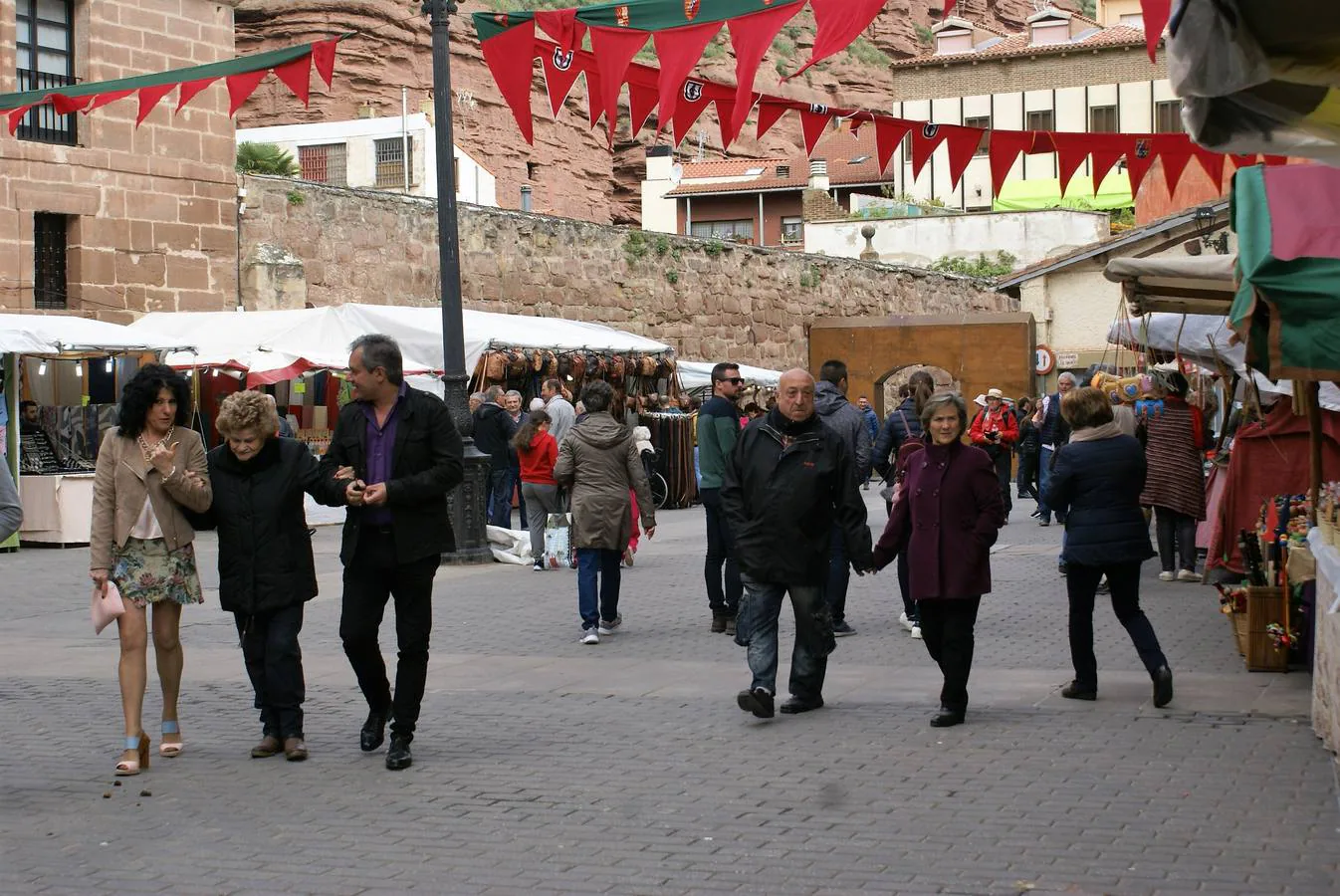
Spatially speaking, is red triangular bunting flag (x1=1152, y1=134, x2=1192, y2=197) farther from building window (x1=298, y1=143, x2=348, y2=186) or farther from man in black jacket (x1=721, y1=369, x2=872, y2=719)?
building window (x1=298, y1=143, x2=348, y2=186)

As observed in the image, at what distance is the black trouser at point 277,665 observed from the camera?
→ 6.68 meters

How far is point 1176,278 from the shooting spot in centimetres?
855

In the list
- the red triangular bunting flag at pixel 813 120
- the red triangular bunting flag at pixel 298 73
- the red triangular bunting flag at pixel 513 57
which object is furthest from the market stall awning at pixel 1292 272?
the red triangular bunting flag at pixel 298 73

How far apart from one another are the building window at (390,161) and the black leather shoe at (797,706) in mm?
38655

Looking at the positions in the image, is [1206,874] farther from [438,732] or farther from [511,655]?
[511,655]

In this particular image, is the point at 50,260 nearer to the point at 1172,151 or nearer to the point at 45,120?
the point at 45,120

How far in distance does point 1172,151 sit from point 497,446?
25.8ft

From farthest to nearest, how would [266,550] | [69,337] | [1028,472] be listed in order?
[1028,472] < [69,337] < [266,550]

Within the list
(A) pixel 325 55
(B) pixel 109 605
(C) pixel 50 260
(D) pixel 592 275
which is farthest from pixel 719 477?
(D) pixel 592 275

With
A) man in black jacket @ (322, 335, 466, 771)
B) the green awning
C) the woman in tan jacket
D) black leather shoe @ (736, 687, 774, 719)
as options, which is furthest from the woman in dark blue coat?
the green awning

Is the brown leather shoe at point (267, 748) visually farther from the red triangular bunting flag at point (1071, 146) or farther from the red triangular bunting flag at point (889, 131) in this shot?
the red triangular bunting flag at point (1071, 146)

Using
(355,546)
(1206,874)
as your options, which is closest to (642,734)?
(355,546)

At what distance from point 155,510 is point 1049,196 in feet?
157

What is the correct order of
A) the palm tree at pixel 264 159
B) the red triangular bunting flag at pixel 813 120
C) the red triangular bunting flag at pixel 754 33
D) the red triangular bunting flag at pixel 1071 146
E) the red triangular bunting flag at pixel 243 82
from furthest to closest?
the palm tree at pixel 264 159
the red triangular bunting flag at pixel 1071 146
the red triangular bunting flag at pixel 813 120
the red triangular bunting flag at pixel 243 82
the red triangular bunting flag at pixel 754 33
